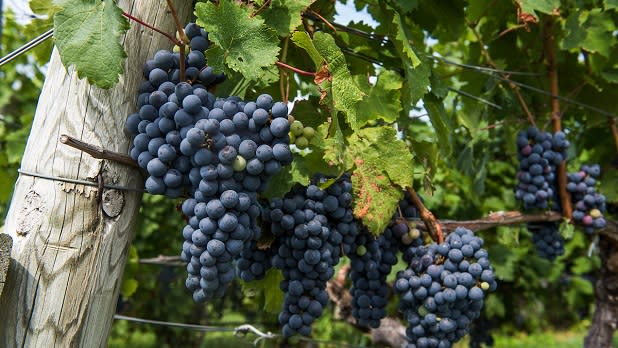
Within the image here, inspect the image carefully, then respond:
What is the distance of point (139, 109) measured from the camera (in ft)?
4.62

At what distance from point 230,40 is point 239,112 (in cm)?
16

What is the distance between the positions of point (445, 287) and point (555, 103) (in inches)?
50.1

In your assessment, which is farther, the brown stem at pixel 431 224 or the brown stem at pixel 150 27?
the brown stem at pixel 431 224

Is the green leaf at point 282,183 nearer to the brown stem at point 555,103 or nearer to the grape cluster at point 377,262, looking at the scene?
the grape cluster at point 377,262

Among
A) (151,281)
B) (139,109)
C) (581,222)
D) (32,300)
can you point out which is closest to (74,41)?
(139,109)

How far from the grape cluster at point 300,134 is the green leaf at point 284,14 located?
0.23 m

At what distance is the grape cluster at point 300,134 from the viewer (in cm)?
152

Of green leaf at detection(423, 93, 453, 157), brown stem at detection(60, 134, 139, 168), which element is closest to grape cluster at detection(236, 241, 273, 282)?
brown stem at detection(60, 134, 139, 168)

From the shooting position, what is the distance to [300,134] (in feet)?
5.03

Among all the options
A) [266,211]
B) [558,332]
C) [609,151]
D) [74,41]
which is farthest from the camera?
[558,332]

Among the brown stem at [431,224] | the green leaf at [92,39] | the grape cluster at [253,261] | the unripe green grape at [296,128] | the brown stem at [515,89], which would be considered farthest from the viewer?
the brown stem at [515,89]

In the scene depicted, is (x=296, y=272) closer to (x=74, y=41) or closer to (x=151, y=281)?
(x=74, y=41)

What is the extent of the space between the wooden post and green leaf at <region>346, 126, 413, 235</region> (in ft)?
2.05

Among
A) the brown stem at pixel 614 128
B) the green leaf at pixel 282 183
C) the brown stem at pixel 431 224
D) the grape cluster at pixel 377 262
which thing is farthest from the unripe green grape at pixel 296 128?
the brown stem at pixel 614 128
